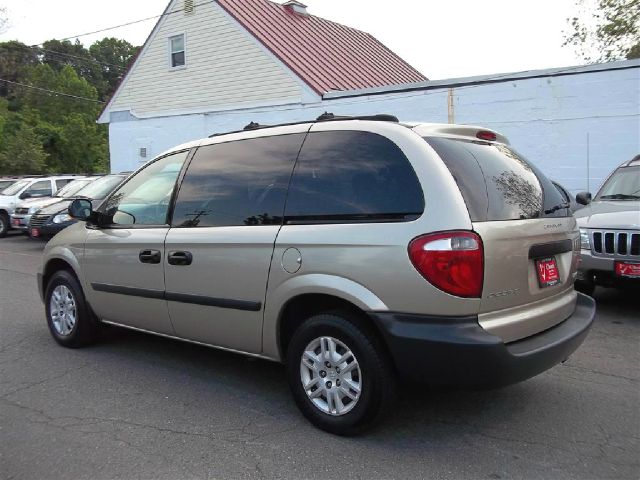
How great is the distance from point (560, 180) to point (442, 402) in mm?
8586

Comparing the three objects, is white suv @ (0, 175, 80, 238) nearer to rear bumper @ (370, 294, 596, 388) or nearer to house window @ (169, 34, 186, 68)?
house window @ (169, 34, 186, 68)

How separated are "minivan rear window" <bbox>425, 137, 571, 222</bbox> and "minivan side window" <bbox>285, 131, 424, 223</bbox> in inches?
10.5

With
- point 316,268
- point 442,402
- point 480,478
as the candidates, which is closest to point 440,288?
point 316,268

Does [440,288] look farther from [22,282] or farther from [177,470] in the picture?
[22,282]

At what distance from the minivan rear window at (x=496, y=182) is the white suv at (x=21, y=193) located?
15438mm

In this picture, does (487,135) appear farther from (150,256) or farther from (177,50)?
(177,50)

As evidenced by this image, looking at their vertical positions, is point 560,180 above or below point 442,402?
above

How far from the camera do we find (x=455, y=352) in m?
2.90

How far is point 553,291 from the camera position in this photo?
11.3 feet

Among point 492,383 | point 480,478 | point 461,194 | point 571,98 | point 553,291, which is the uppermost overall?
point 571,98

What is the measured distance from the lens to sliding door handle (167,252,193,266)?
400cm

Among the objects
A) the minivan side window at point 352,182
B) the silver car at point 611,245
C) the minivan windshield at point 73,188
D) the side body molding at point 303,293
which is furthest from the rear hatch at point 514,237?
the minivan windshield at point 73,188

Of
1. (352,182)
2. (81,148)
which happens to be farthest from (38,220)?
(81,148)

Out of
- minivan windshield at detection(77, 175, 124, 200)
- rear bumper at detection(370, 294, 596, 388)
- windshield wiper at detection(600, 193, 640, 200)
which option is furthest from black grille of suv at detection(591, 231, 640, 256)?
minivan windshield at detection(77, 175, 124, 200)
